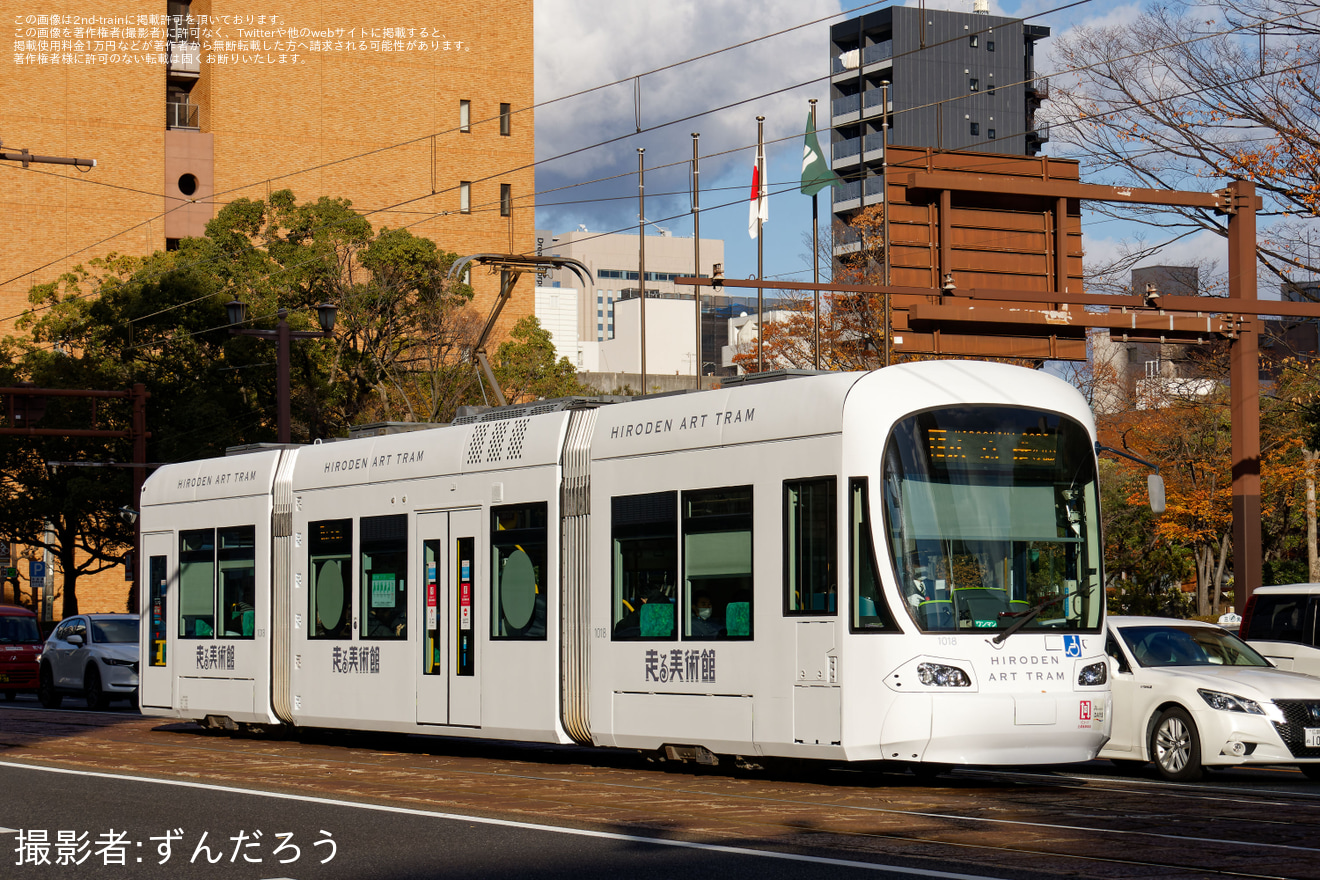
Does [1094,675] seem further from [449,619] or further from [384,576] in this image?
[384,576]

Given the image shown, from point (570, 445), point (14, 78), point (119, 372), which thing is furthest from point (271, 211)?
point (570, 445)

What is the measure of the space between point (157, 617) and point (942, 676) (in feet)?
40.3

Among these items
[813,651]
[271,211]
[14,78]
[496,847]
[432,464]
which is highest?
[14,78]

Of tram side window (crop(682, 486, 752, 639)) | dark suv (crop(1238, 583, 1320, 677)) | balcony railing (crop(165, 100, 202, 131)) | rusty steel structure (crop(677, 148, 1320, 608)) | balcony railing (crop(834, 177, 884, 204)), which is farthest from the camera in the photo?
balcony railing (crop(834, 177, 884, 204))

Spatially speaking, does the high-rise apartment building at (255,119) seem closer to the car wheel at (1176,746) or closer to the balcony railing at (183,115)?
the balcony railing at (183,115)

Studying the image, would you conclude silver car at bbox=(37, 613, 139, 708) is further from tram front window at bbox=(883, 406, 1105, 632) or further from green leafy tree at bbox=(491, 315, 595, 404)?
green leafy tree at bbox=(491, 315, 595, 404)

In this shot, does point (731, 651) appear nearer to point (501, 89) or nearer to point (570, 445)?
point (570, 445)

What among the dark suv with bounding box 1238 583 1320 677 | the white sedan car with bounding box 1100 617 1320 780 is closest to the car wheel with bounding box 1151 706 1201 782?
the white sedan car with bounding box 1100 617 1320 780

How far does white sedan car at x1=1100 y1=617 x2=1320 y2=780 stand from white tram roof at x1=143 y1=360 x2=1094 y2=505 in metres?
2.84

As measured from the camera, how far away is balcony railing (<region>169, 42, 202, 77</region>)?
6731 cm

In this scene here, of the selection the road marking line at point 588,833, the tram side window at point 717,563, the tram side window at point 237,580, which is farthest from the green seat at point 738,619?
the tram side window at point 237,580

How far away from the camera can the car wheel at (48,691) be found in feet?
96.3

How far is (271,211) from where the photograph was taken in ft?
158

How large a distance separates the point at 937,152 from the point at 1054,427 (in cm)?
1274
